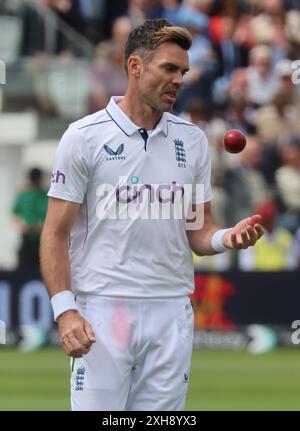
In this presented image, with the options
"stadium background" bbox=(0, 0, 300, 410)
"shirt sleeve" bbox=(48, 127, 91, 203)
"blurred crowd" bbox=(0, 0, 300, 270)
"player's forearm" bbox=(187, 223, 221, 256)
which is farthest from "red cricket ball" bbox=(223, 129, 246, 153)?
"blurred crowd" bbox=(0, 0, 300, 270)

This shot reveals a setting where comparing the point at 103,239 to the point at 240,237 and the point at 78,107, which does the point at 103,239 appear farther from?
the point at 78,107

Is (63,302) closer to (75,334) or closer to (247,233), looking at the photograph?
(75,334)

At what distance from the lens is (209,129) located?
1625 centimetres

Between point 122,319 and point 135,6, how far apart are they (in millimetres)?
12354

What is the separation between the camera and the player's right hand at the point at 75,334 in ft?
18.0

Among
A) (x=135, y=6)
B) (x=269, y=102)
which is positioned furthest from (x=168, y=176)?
(x=135, y=6)

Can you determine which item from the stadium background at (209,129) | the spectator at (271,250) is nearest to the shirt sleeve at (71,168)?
the stadium background at (209,129)

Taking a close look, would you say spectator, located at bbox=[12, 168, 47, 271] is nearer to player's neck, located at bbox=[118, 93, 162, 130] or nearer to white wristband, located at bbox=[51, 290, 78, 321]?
player's neck, located at bbox=[118, 93, 162, 130]

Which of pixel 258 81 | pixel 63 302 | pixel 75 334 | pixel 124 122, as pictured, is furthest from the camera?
pixel 258 81

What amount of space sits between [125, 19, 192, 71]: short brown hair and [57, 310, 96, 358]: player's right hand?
3.93ft

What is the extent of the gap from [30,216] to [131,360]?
10.1 meters

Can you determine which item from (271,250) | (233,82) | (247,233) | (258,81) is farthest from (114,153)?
(233,82)

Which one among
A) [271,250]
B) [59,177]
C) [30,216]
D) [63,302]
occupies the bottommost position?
[63,302]

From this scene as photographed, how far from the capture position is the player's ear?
5832 mm
